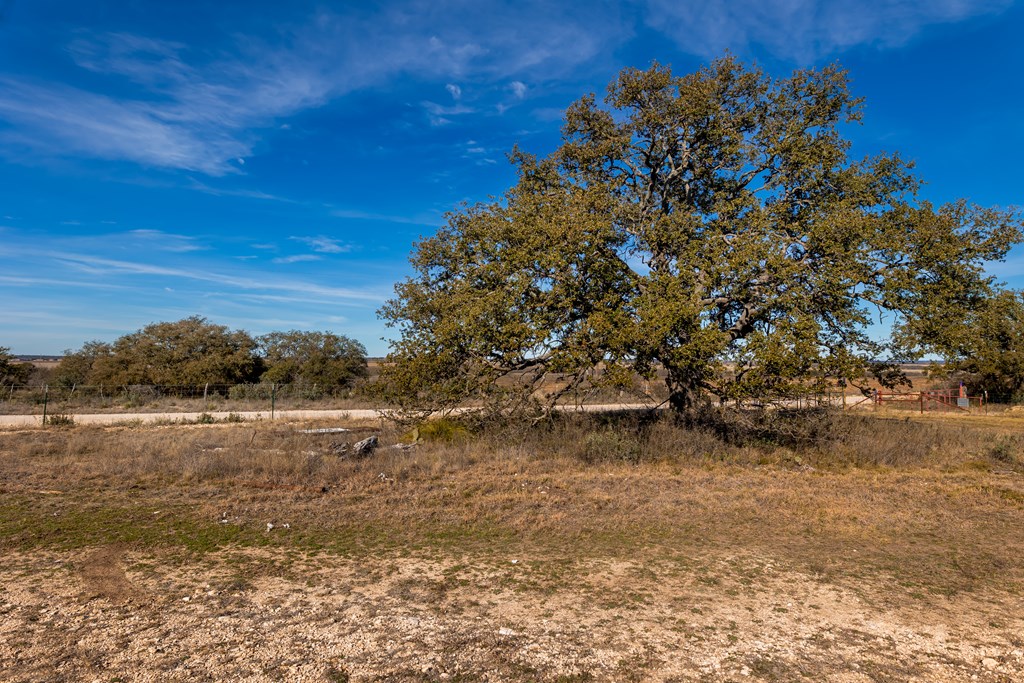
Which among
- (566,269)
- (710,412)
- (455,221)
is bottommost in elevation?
(710,412)

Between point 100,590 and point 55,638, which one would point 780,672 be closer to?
point 55,638

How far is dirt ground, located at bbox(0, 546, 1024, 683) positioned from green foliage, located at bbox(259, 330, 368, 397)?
3270 centimetres

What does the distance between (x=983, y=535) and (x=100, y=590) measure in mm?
10424

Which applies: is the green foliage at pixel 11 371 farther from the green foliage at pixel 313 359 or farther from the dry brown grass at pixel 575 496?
the dry brown grass at pixel 575 496

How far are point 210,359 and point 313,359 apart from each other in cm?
Result: 641

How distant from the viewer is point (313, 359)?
4041cm

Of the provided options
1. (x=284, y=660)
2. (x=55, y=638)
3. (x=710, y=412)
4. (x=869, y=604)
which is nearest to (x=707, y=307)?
(x=710, y=412)

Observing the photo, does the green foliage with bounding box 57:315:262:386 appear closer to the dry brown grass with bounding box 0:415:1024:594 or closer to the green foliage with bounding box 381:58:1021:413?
→ the dry brown grass with bounding box 0:415:1024:594

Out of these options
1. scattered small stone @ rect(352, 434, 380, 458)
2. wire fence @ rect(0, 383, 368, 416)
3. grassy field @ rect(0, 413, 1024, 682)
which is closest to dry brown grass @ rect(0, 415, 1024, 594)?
grassy field @ rect(0, 413, 1024, 682)

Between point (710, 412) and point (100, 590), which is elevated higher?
point (710, 412)

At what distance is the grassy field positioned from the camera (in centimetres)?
428

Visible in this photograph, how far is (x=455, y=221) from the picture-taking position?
49.9ft

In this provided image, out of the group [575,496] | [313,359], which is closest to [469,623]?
[575,496]

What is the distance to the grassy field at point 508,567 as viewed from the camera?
4.28 meters
